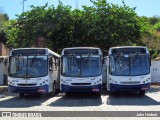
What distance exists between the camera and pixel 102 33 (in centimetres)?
3172

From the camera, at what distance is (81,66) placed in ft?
70.3

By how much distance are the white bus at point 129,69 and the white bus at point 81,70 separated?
2.61ft

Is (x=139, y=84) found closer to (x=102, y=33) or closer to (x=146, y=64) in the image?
(x=146, y=64)

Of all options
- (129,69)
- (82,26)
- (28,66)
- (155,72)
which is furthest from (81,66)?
(155,72)

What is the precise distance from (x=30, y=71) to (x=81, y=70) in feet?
9.42

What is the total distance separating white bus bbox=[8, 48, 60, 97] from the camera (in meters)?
21.1

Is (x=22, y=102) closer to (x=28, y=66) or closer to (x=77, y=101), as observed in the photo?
(x=28, y=66)

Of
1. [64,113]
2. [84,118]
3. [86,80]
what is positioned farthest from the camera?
[86,80]

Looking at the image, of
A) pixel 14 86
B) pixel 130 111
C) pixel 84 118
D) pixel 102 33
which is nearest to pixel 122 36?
pixel 102 33

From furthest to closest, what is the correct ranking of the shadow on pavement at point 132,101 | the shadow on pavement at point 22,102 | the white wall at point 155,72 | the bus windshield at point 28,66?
the white wall at point 155,72 → the bus windshield at point 28,66 → the shadow on pavement at point 132,101 → the shadow on pavement at point 22,102

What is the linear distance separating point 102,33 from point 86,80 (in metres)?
11.3

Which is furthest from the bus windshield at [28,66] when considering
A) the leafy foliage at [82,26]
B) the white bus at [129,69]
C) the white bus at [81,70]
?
the leafy foliage at [82,26]

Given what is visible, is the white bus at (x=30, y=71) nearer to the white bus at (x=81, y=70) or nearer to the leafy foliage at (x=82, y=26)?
the white bus at (x=81, y=70)

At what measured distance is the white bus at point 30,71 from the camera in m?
21.1
